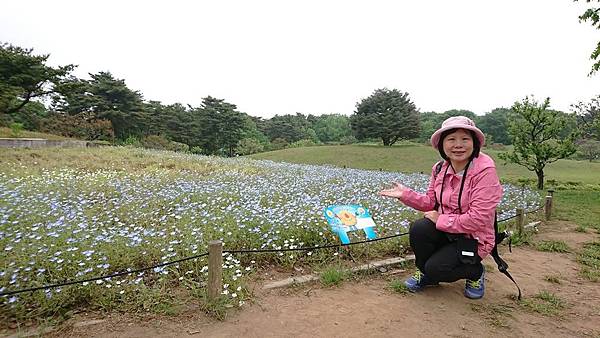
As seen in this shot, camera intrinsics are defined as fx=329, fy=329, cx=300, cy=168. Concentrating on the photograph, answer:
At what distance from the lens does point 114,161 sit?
11891 mm

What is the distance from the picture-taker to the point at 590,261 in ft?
14.9

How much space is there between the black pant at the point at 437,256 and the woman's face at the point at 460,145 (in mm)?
658

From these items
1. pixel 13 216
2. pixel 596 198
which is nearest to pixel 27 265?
pixel 13 216

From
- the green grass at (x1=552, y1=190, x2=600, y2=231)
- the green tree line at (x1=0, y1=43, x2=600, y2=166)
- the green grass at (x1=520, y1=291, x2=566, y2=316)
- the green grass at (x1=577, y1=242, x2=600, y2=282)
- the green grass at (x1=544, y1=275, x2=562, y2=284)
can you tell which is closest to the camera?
the green grass at (x1=520, y1=291, x2=566, y2=316)

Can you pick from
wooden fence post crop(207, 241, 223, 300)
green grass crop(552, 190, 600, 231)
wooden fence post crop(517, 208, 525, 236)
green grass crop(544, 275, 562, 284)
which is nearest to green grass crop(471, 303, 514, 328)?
green grass crop(544, 275, 562, 284)

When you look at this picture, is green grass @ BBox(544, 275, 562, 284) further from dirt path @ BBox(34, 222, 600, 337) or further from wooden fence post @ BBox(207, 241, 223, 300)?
wooden fence post @ BBox(207, 241, 223, 300)

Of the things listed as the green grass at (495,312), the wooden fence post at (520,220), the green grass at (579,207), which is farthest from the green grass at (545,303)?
the green grass at (579,207)

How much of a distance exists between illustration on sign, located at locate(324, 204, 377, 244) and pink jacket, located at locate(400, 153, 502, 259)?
1130 millimetres

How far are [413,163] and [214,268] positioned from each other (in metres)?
21.0

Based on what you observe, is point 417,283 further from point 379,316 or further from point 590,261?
point 590,261

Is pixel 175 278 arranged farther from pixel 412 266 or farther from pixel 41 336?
pixel 412 266

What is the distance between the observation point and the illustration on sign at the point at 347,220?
3.91 meters

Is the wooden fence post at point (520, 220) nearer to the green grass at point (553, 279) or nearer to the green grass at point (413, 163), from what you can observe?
the green grass at point (553, 279)

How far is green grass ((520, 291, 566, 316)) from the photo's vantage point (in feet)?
10.0
